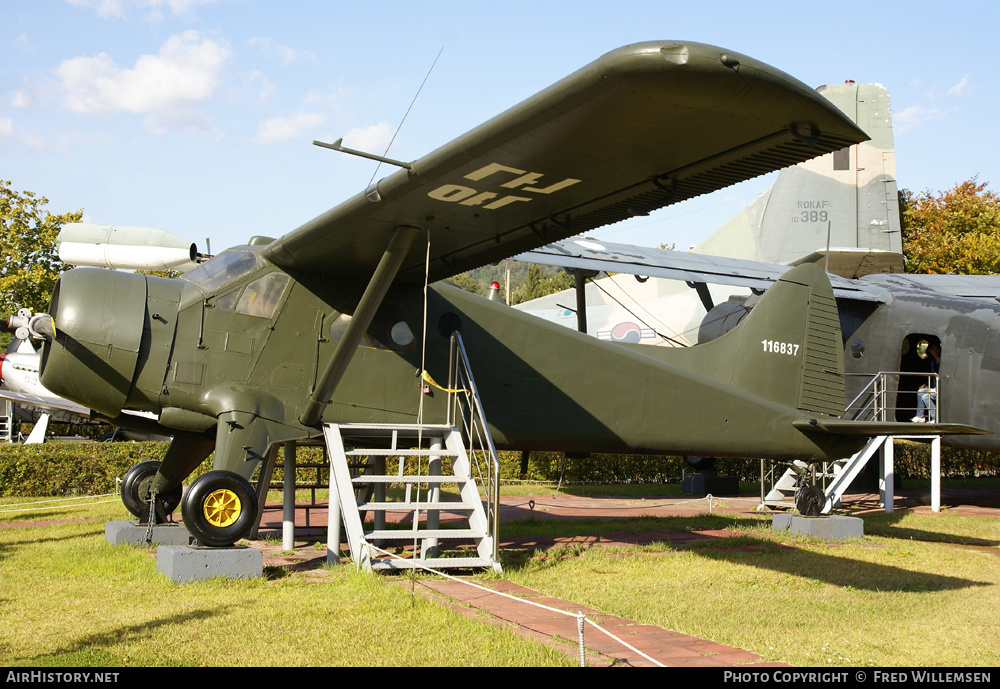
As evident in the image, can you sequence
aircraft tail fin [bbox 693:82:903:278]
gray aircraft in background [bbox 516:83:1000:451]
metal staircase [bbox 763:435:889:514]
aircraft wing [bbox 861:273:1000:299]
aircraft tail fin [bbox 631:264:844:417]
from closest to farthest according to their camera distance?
aircraft tail fin [bbox 631:264:844:417], metal staircase [bbox 763:435:889:514], gray aircraft in background [bbox 516:83:1000:451], aircraft wing [bbox 861:273:1000:299], aircraft tail fin [bbox 693:82:903:278]

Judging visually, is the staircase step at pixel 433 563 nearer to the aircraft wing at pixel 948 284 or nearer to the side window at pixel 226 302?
the side window at pixel 226 302

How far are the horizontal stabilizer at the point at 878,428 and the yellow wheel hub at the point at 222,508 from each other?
6.71 meters

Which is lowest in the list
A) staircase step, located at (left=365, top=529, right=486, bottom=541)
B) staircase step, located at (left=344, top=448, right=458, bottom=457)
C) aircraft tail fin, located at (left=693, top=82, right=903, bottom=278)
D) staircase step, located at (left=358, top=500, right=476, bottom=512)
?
staircase step, located at (left=365, top=529, right=486, bottom=541)

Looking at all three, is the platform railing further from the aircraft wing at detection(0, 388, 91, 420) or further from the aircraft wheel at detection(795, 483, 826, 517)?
the aircraft wing at detection(0, 388, 91, 420)

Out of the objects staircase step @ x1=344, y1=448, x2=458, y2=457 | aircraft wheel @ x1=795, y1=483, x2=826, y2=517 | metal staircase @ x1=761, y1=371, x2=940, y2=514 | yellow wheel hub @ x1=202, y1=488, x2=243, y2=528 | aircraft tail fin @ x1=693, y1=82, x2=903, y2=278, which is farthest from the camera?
aircraft tail fin @ x1=693, y1=82, x2=903, y2=278

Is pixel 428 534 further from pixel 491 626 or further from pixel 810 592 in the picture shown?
pixel 810 592

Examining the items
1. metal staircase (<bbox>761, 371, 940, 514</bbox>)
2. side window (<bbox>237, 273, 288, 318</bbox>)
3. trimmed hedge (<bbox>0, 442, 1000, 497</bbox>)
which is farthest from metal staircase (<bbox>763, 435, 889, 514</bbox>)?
side window (<bbox>237, 273, 288, 318</bbox>)

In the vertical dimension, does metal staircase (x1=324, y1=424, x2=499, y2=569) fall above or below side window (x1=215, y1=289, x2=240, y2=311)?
below

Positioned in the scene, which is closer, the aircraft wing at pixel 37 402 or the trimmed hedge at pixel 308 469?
the aircraft wing at pixel 37 402

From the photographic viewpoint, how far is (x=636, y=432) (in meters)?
10.5

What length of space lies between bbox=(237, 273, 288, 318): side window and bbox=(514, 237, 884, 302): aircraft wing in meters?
7.45

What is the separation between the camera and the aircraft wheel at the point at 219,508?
7.29 meters

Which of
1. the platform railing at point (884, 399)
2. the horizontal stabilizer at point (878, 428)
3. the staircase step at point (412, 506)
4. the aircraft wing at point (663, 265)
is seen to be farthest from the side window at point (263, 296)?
the platform railing at point (884, 399)

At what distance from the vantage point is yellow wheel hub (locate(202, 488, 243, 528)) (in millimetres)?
7395
